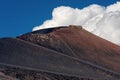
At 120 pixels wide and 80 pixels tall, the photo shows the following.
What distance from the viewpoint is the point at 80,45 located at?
18000 centimetres

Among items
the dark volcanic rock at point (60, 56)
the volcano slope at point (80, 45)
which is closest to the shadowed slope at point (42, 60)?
the dark volcanic rock at point (60, 56)

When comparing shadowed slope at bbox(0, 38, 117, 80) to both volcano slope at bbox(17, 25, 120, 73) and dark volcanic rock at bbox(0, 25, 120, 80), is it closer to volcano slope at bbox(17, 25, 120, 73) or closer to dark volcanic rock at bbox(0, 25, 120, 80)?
dark volcanic rock at bbox(0, 25, 120, 80)

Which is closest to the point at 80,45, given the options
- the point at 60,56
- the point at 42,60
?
the point at 60,56

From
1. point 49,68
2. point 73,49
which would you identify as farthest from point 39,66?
point 73,49

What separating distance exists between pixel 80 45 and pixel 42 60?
31.6 m

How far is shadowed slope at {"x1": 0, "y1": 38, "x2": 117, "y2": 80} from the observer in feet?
480

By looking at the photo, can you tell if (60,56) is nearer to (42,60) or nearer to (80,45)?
(42,60)

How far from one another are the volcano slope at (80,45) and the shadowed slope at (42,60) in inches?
283

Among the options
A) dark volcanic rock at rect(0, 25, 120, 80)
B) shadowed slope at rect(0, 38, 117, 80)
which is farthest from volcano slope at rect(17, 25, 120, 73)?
shadowed slope at rect(0, 38, 117, 80)

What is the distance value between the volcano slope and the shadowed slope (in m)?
7.19

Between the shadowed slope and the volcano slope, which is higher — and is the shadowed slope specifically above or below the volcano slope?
below

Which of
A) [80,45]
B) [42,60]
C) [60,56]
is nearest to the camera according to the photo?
[42,60]

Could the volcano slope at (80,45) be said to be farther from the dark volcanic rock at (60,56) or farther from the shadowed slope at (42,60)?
the shadowed slope at (42,60)

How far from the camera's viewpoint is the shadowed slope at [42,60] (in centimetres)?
14638
